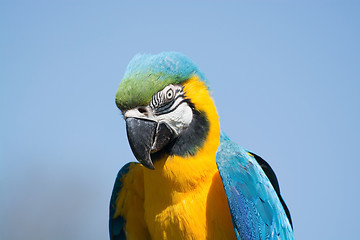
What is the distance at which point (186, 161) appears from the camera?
2.98m

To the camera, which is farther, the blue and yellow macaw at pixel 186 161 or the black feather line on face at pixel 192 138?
the black feather line on face at pixel 192 138

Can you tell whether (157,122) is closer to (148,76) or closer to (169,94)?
(169,94)

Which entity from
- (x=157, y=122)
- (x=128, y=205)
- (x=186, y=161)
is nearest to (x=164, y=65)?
(x=157, y=122)

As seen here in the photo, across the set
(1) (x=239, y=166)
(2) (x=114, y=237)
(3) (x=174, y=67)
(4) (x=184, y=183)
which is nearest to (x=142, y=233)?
(2) (x=114, y=237)

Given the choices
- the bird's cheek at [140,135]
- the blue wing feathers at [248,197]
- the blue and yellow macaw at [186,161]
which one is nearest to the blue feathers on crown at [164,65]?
the blue and yellow macaw at [186,161]

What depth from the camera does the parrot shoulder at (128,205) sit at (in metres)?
3.58

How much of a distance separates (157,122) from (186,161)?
36 cm

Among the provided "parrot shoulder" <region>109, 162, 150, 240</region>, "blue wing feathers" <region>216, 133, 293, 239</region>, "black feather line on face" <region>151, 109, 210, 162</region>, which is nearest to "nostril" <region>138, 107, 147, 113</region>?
"black feather line on face" <region>151, 109, 210, 162</region>

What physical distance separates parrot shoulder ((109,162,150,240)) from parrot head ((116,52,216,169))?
601 millimetres

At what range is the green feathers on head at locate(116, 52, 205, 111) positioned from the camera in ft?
9.25

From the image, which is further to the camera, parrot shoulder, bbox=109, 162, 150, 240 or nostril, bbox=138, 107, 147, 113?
parrot shoulder, bbox=109, 162, 150, 240

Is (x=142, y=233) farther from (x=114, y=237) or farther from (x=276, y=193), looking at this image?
(x=276, y=193)

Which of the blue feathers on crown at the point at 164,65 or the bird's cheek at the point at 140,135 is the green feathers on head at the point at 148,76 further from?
the bird's cheek at the point at 140,135

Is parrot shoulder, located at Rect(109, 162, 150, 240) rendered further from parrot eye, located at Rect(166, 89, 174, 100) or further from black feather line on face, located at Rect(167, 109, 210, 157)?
parrot eye, located at Rect(166, 89, 174, 100)
